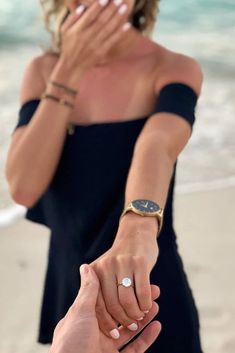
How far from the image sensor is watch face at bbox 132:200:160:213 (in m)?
1.13

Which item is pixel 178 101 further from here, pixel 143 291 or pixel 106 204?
pixel 143 291

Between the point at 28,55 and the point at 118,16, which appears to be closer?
the point at 118,16

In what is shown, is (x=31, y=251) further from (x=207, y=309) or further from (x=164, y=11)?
(x=164, y=11)

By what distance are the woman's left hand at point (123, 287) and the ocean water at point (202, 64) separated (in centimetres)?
87

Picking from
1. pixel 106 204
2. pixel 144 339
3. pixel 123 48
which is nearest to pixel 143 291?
pixel 144 339

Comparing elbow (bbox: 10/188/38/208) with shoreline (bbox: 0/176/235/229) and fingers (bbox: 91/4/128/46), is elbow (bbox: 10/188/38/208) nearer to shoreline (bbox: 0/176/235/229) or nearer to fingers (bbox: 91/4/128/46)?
fingers (bbox: 91/4/128/46)

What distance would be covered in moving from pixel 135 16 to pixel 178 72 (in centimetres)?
20

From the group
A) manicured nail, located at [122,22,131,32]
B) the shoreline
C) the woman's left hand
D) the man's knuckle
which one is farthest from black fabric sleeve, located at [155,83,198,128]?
the shoreline

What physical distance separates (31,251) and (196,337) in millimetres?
1707

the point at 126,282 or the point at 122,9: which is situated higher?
the point at 122,9

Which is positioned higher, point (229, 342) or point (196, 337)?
point (196, 337)

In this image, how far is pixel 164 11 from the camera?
921cm

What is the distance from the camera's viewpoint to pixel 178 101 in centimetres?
136

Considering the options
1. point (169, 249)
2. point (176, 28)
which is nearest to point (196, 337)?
point (169, 249)
